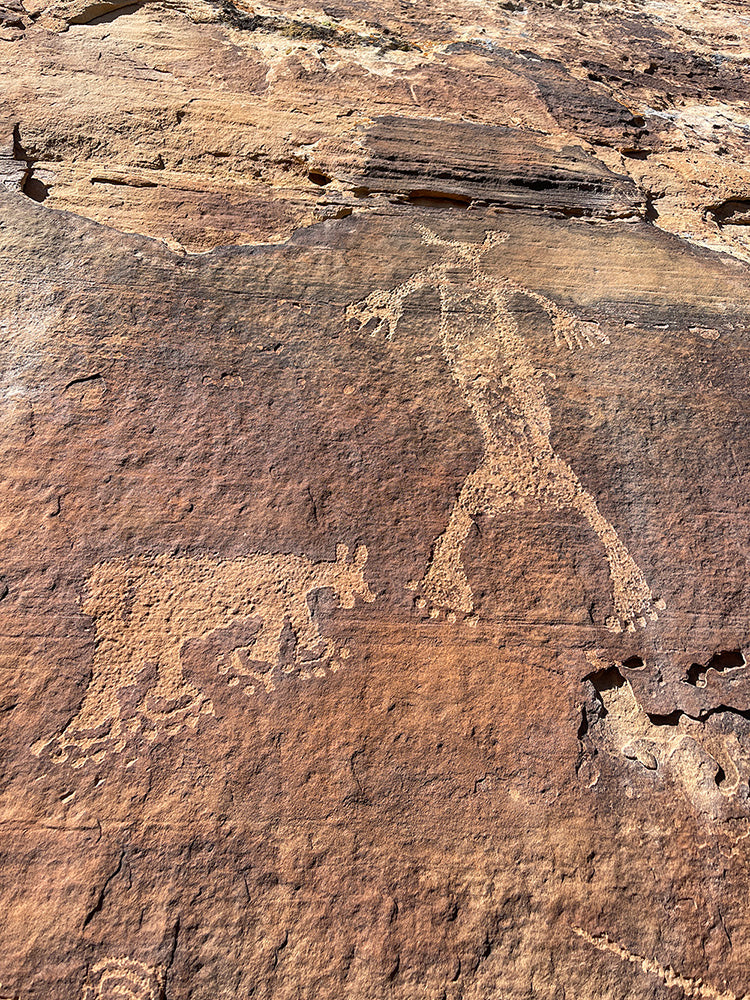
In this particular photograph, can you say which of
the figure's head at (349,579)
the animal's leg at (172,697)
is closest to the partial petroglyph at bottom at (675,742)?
the figure's head at (349,579)

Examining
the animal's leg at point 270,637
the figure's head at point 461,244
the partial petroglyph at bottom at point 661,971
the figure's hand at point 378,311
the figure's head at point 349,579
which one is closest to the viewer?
the partial petroglyph at bottom at point 661,971

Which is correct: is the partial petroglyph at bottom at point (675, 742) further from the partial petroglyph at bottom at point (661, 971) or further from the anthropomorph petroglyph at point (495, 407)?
the partial petroglyph at bottom at point (661, 971)

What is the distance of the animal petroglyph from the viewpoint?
129 cm

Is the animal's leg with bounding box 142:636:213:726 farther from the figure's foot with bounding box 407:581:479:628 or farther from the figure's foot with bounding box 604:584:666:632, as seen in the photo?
the figure's foot with bounding box 604:584:666:632

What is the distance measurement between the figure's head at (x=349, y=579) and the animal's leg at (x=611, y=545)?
1.96 ft

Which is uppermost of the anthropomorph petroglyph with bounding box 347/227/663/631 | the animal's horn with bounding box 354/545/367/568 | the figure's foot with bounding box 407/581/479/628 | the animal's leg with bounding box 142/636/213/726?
the anthropomorph petroglyph with bounding box 347/227/663/631

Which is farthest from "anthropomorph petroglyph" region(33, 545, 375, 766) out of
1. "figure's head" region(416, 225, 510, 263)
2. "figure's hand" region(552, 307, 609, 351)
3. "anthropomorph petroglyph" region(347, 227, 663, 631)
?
"figure's head" region(416, 225, 510, 263)

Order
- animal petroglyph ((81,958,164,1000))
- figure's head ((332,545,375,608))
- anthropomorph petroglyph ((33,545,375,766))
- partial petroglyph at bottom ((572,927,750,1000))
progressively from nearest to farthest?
animal petroglyph ((81,958,164,1000)) → partial petroglyph at bottom ((572,927,750,1000)) → anthropomorph petroglyph ((33,545,375,766)) → figure's head ((332,545,375,608))

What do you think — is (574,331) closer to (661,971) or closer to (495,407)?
(495,407)

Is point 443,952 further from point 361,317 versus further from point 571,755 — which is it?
point 361,317

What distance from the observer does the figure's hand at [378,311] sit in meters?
2.21

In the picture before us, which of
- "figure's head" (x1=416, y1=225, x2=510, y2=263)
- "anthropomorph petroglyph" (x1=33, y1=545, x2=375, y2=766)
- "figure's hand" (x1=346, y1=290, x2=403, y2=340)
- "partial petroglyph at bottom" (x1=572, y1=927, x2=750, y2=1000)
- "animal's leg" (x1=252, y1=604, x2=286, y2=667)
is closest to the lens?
"partial petroglyph at bottom" (x1=572, y1=927, x2=750, y2=1000)

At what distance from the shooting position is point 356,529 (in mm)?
1846

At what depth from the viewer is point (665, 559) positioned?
1905 millimetres
